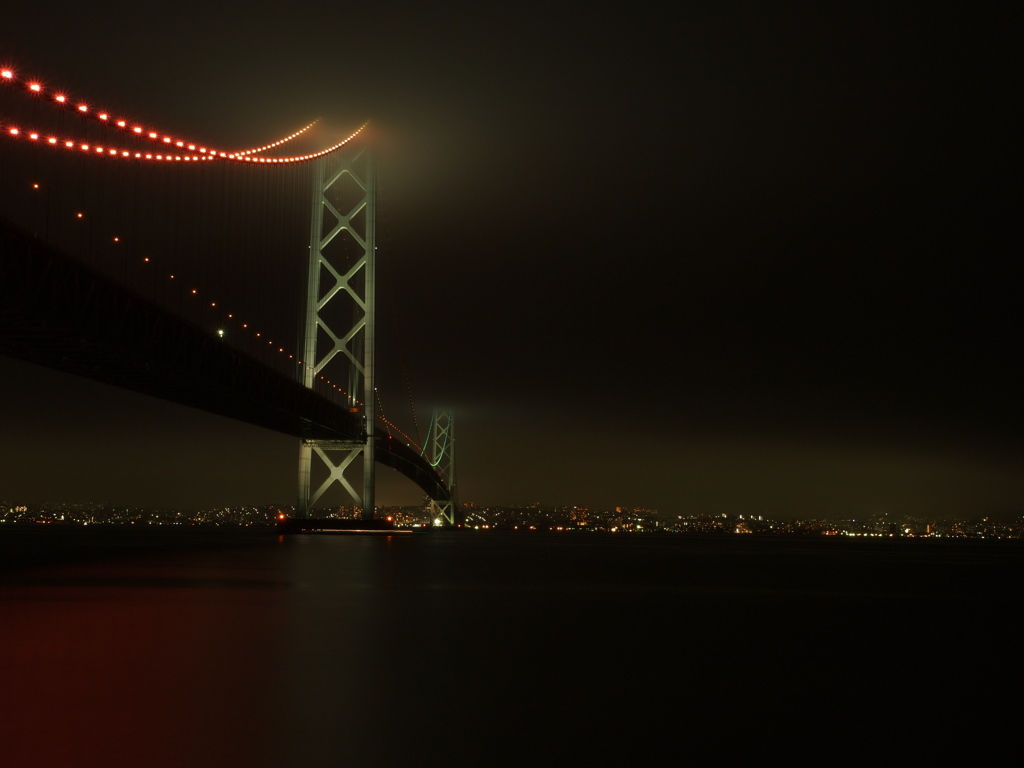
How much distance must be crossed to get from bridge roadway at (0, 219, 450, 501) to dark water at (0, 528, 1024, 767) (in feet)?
17.8

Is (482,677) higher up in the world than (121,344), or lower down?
lower down

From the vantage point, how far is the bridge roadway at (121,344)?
18.6 m

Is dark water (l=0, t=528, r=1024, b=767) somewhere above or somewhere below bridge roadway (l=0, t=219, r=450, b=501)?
below

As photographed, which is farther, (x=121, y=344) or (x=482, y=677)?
(x=121, y=344)

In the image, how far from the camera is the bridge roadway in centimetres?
1858

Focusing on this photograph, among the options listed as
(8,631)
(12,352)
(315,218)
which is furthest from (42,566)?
(315,218)

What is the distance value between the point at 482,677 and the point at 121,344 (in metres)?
16.6

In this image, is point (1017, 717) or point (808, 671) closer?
point (1017, 717)

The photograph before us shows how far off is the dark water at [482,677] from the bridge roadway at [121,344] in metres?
5.42

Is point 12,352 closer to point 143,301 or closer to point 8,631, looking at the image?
point 143,301

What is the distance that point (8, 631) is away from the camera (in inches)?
381

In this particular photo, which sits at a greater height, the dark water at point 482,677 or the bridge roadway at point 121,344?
the bridge roadway at point 121,344

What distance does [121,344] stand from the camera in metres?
22.3

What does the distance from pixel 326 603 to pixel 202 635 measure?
4217 mm
